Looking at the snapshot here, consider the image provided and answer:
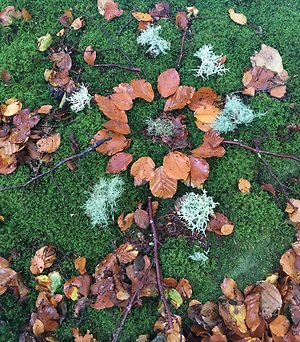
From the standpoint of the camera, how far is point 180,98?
2.98 meters

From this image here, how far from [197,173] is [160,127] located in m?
0.42

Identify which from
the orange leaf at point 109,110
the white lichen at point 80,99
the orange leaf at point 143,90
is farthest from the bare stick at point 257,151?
the white lichen at point 80,99

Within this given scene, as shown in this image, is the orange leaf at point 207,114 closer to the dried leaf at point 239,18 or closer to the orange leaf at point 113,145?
the orange leaf at point 113,145

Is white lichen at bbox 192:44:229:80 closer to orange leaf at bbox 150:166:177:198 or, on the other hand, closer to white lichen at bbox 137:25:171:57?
white lichen at bbox 137:25:171:57

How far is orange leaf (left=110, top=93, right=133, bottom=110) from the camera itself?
9.78 feet

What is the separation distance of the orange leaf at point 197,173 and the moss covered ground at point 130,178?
0.08 metres

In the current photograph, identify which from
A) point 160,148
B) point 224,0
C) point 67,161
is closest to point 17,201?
point 67,161

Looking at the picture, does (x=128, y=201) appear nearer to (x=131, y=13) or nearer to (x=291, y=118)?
(x=291, y=118)

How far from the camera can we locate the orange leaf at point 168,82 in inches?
119

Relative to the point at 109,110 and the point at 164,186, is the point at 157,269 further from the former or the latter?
the point at 109,110

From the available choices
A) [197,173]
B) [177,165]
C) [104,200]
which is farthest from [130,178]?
[197,173]

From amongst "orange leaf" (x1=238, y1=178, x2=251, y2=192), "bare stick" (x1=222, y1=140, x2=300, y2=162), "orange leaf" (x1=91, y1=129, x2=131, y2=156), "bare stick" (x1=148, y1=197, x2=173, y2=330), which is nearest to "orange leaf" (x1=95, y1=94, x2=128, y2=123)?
"orange leaf" (x1=91, y1=129, x2=131, y2=156)

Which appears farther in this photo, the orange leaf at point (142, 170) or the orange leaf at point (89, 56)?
the orange leaf at point (89, 56)

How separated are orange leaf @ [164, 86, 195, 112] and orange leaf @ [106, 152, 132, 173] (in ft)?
1.50
